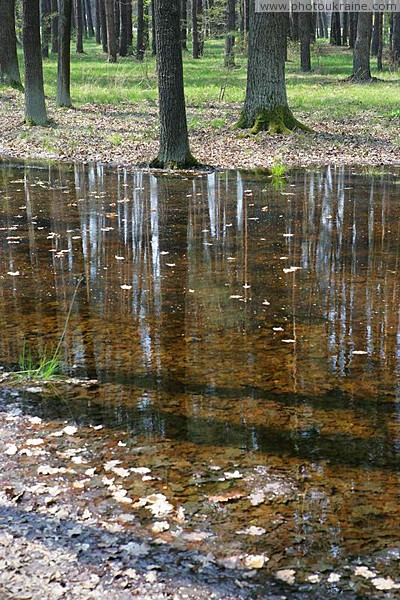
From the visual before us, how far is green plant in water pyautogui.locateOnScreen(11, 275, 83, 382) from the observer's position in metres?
5.01

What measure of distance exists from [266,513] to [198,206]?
7.57 meters

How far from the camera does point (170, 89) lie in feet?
43.0

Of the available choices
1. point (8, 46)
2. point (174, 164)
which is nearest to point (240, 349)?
point (174, 164)

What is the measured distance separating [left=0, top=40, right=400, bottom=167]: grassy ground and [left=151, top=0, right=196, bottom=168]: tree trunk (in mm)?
1157

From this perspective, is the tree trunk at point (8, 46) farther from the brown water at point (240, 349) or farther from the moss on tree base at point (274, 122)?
the brown water at point (240, 349)

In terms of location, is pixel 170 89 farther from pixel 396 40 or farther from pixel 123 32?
pixel 396 40

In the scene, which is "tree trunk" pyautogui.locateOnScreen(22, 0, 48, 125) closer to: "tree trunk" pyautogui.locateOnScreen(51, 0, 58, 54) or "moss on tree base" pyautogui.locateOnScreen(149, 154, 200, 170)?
"moss on tree base" pyautogui.locateOnScreen(149, 154, 200, 170)

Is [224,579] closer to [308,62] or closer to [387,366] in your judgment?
[387,366]

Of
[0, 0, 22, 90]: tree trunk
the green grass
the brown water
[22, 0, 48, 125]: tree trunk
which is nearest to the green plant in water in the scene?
the brown water

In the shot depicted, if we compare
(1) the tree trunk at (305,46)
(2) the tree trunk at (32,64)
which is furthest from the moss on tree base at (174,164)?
(1) the tree trunk at (305,46)

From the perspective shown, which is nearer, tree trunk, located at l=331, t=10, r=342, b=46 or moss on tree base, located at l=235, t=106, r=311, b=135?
moss on tree base, located at l=235, t=106, r=311, b=135

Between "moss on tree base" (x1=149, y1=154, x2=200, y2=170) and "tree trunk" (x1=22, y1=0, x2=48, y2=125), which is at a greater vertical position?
"tree trunk" (x1=22, y1=0, x2=48, y2=125)

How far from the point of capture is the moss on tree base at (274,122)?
1670 centimetres

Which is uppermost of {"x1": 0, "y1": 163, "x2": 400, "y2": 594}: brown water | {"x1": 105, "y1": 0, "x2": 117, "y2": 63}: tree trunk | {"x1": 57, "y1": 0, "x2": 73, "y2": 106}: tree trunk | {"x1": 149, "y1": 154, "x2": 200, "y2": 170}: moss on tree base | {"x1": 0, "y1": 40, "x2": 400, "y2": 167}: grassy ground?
{"x1": 105, "y1": 0, "x2": 117, "y2": 63}: tree trunk
